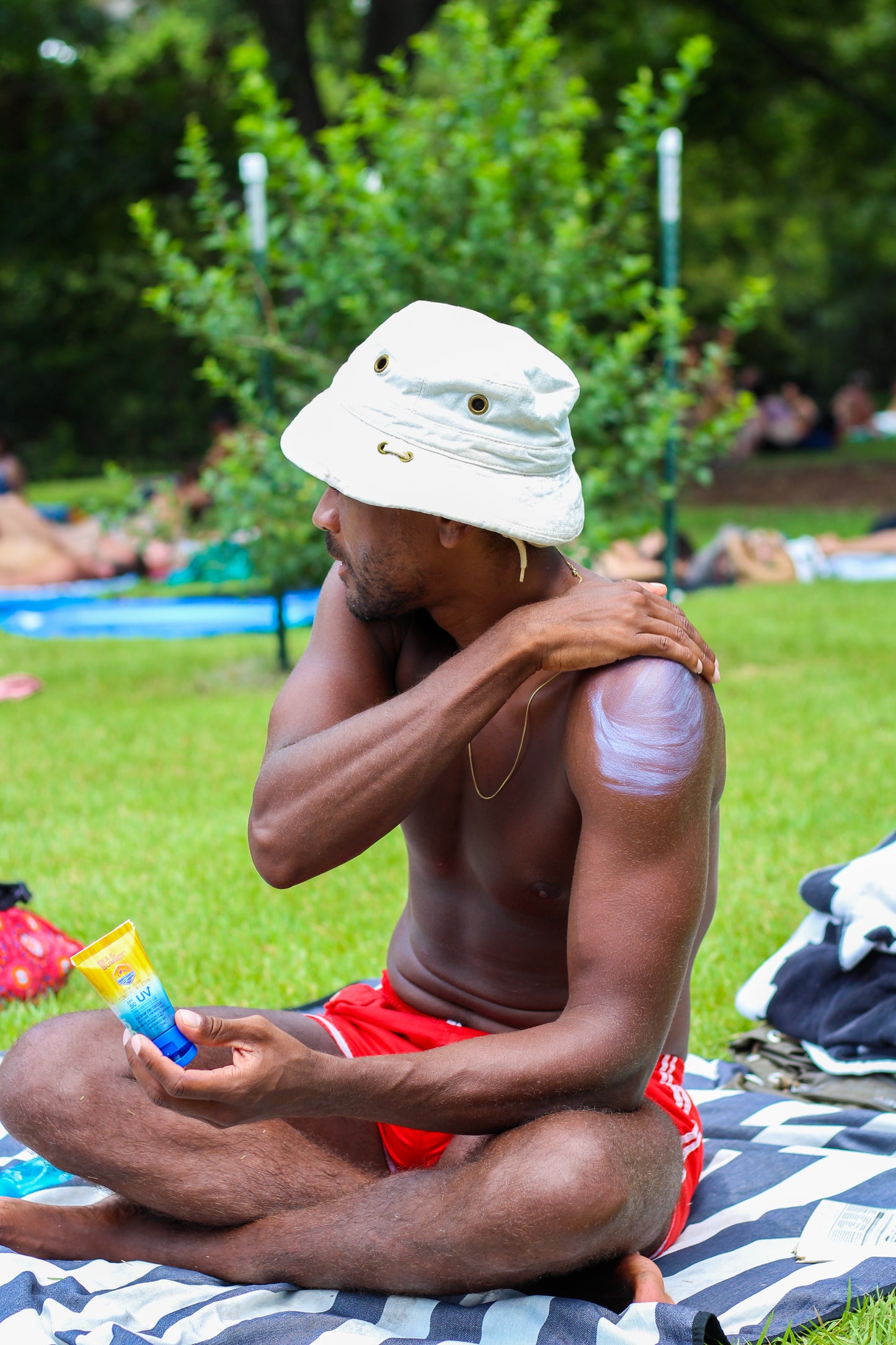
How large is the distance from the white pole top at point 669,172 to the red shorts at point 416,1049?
230 inches

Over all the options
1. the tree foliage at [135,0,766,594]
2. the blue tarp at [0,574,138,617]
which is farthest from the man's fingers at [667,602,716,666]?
the blue tarp at [0,574,138,617]

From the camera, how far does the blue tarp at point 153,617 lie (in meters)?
10.5

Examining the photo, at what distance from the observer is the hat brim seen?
7.22 feet

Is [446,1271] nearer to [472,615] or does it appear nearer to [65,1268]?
[65,1268]

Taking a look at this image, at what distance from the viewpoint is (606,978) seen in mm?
2062

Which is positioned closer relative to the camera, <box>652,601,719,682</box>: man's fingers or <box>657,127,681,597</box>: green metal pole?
<box>652,601,719,682</box>: man's fingers

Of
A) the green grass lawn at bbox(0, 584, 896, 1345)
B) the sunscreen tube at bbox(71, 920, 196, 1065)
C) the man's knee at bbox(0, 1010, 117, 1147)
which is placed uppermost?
the sunscreen tube at bbox(71, 920, 196, 1065)

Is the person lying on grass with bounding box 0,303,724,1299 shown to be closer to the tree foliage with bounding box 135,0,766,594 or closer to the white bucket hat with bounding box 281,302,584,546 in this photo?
the white bucket hat with bounding box 281,302,584,546

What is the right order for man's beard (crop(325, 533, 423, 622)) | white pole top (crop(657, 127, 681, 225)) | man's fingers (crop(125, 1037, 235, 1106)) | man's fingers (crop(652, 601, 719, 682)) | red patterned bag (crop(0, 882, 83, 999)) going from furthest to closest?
white pole top (crop(657, 127, 681, 225)) < red patterned bag (crop(0, 882, 83, 999)) < man's beard (crop(325, 533, 423, 622)) < man's fingers (crop(652, 601, 719, 682)) < man's fingers (crop(125, 1037, 235, 1106))

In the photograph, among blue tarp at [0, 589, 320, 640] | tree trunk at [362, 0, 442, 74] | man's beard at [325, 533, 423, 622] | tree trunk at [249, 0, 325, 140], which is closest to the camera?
man's beard at [325, 533, 423, 622]

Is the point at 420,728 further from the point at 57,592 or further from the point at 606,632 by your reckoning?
the point at 57,592

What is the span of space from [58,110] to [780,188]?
1246 centimetres

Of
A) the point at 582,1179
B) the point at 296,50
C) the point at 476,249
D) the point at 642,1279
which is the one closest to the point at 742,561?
the point at 476,249

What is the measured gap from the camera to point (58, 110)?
1750cm
